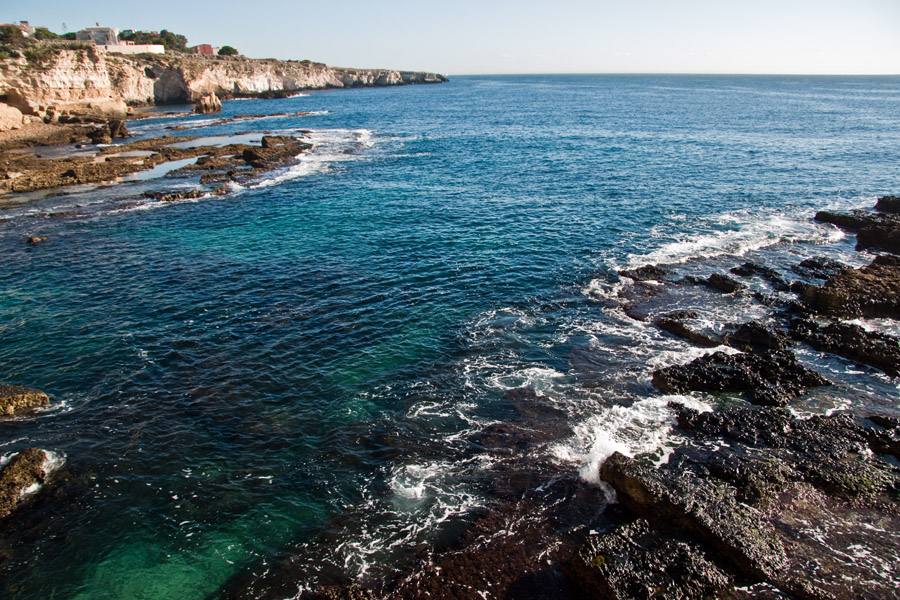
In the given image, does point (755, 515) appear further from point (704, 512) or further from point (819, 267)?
point (819, 267)

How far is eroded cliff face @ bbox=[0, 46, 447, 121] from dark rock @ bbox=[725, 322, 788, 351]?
104397 millimetres

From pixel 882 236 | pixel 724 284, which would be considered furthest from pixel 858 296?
pixel 882 236

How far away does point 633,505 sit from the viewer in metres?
15.0

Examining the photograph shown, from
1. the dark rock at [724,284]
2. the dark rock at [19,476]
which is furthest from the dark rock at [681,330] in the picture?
the dark rock at [19,476]

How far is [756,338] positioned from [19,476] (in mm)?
31183

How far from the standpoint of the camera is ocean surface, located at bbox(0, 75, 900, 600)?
14.6 metres

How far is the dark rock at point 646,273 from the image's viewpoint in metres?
31.4

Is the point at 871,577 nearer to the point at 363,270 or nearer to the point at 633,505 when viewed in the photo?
the point at 633,505

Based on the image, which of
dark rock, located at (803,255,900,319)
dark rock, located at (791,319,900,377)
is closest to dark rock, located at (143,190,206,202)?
dark rock, located at (791,319,900,377)

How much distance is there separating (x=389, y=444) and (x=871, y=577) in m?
14.8

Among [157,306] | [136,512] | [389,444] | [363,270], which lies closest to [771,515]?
[389,444]

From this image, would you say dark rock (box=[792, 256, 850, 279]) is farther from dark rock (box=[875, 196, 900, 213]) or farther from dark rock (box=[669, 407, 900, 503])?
dark rock (box=[875, 196, 900, 213])

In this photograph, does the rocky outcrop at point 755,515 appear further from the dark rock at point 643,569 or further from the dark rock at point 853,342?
the dark rock at point 853,342

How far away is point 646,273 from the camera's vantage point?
3173 cm
